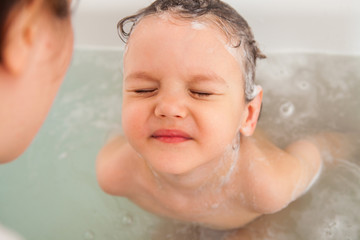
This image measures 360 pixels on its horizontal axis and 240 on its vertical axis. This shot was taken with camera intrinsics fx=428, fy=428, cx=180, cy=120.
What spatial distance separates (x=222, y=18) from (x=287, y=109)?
69 centimetres

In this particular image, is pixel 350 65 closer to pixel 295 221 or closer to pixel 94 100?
pixel 295 221

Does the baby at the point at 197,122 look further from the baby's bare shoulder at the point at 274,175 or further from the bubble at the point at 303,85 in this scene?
the bubble at the point at 303,85

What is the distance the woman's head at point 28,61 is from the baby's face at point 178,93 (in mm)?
242

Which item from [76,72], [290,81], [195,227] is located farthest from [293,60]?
[76,72]

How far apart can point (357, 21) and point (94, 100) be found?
1.10 metres

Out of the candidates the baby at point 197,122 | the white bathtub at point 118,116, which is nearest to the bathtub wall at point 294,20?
the white bathtub at point 118,116

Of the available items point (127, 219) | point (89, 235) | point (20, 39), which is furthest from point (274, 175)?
point (20, 39)

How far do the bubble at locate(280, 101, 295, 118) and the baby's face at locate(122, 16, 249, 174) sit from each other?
2.10 ft

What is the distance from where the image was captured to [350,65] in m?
1.69

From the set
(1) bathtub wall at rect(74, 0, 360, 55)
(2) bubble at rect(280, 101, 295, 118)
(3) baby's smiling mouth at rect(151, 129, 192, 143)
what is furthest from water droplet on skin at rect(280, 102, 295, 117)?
(3) baby's smiling mouth at rect(151, 129, 192, 143)

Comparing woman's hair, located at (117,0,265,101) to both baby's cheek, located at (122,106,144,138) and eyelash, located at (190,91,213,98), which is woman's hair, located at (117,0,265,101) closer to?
eyelash, located at (190,91,213,98)

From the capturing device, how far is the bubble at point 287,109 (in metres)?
1.63

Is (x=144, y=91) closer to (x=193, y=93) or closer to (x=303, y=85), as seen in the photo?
(x=193, y=93)

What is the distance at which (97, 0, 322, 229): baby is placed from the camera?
977mm
